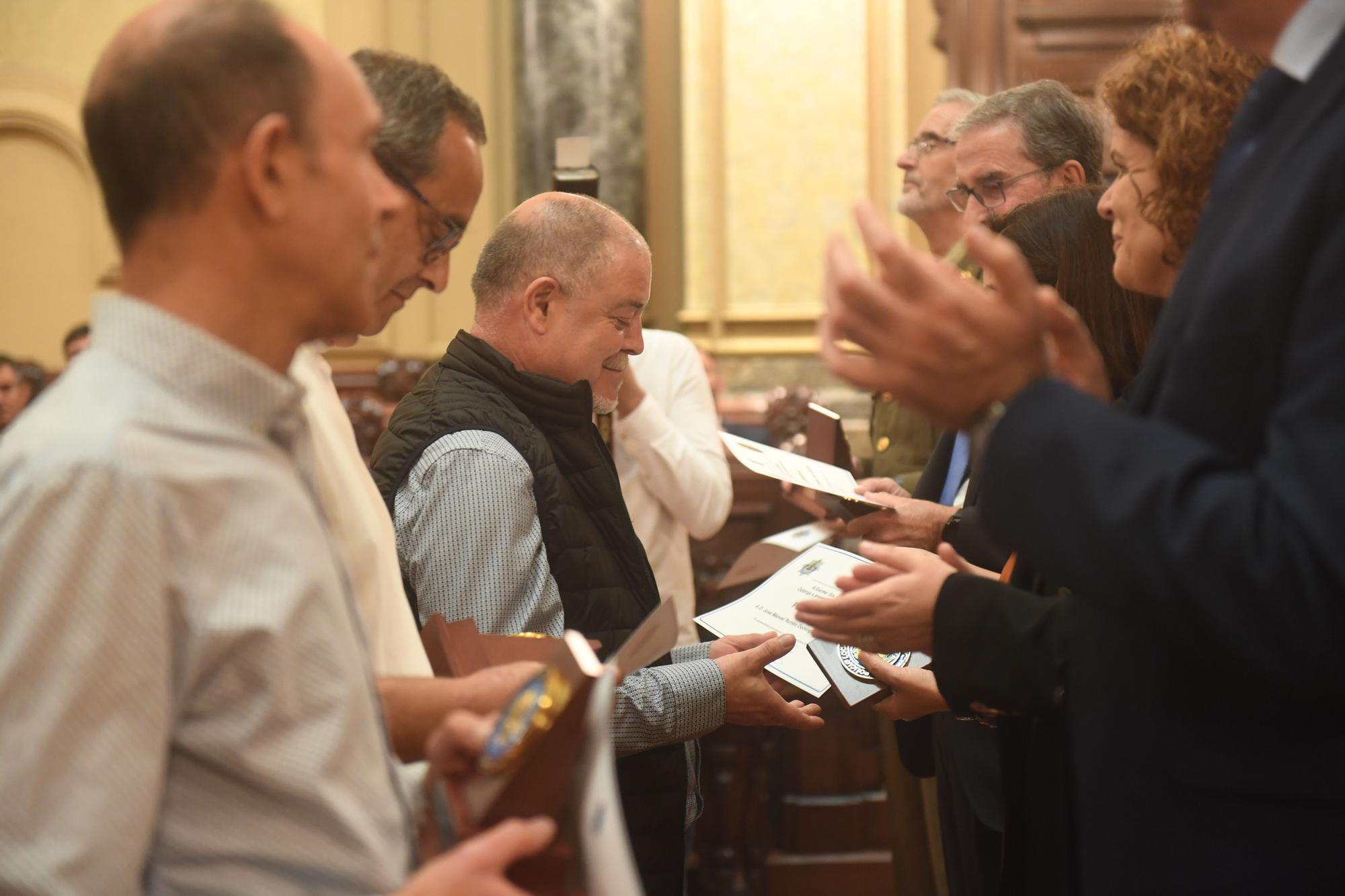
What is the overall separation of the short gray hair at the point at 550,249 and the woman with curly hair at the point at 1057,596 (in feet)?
3.05

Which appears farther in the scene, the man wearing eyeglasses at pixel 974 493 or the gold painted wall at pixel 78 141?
the gold painted wall at pixel 78 141

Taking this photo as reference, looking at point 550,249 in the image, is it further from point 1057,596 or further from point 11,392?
point 11,392

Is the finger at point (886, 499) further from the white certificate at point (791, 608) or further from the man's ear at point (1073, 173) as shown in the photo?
the man's ear at point (1073, 173)

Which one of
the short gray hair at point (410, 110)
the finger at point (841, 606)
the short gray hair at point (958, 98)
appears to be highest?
the short gray hair at point (958, 98)

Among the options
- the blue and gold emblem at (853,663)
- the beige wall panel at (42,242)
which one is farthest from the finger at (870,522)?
the beige wall panel at (42,242)

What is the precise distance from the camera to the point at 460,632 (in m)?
1.40

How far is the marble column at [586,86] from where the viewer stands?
5.32 metres

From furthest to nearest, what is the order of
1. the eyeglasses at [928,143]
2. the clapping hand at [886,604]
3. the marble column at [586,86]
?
the marble column at [586,86]
the eyeglasses at [928,143]
the clapping hand at [886,604]

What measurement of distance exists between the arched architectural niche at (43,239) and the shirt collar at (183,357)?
5.77 m

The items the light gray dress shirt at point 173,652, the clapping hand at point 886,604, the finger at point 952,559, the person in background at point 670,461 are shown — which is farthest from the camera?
the person in background at point 670,461

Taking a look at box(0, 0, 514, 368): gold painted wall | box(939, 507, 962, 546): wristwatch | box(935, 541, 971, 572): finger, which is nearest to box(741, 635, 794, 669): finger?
box(935, 541, 971, 572): finger

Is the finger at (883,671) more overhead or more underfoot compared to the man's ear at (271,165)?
more underfoot

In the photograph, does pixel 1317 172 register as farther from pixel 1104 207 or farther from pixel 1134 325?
pixel 1134 325

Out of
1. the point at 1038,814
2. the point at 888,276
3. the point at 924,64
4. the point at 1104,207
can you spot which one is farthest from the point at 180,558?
the point at 924,64
